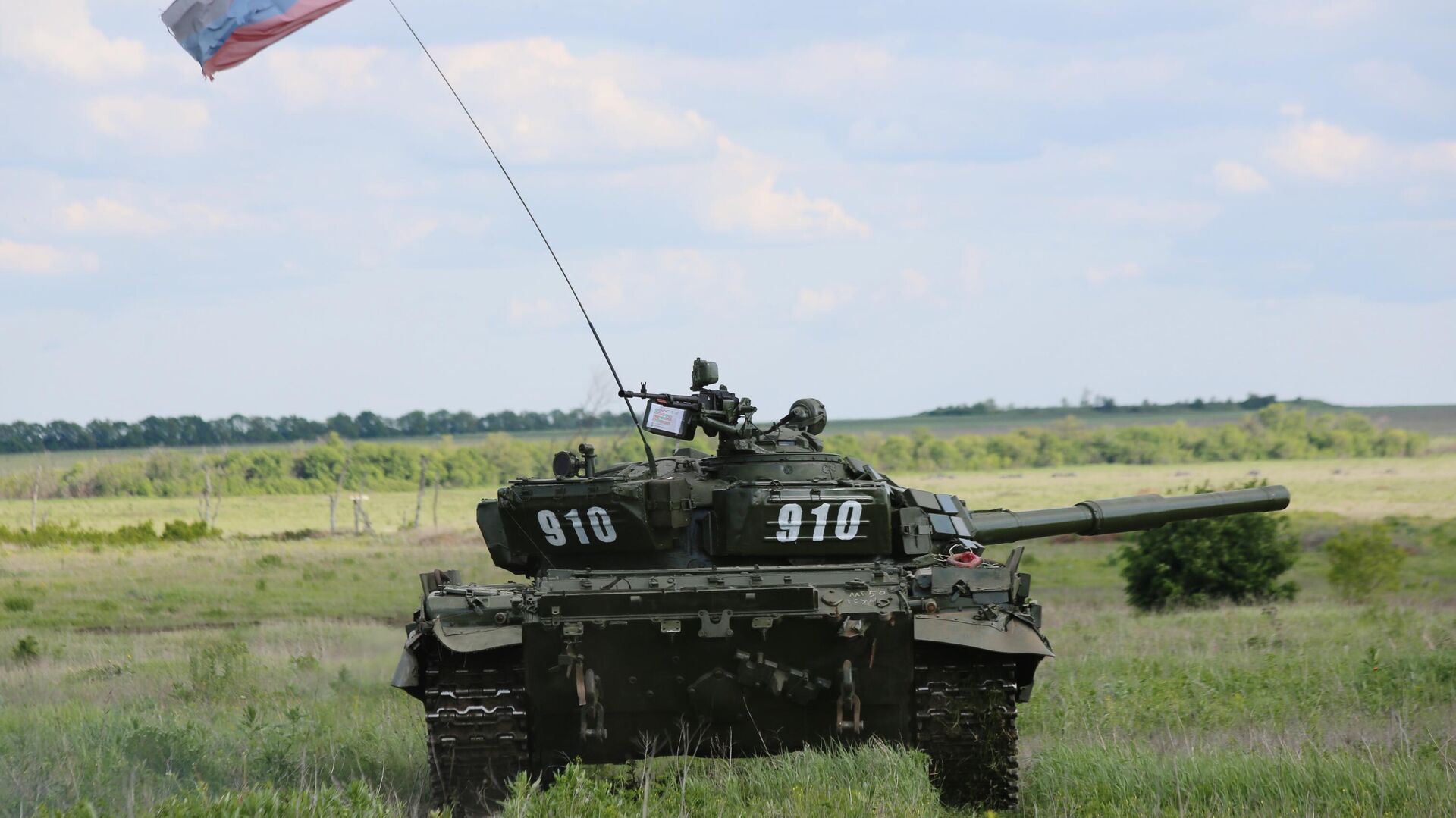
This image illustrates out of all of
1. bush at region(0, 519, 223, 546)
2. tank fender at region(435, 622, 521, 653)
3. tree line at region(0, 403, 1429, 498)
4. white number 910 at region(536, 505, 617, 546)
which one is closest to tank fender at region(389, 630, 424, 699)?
tank fender at region(435, 622, 521, 653)

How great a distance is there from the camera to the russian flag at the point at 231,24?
13656mm

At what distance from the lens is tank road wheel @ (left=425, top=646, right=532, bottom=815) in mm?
9719

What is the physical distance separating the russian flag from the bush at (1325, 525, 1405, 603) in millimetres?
19775

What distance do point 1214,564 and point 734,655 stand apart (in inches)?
735

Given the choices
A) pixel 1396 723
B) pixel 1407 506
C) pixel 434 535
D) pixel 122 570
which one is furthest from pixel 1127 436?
pixel 1396 723

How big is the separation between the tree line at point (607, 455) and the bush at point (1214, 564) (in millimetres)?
5255

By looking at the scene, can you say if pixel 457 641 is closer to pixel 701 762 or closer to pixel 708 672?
pixel 708 672

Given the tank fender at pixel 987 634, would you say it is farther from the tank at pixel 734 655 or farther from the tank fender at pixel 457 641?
the tank fender at pixel 457 641

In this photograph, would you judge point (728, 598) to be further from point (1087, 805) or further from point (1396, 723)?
point (1396, 723)

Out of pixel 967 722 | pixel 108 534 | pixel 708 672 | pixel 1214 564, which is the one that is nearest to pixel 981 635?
pixel 967 722

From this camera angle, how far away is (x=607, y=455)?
46312mm

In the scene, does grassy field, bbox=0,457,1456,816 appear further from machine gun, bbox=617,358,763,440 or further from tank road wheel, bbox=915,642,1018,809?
machine gun, bbox=617,358,763,440

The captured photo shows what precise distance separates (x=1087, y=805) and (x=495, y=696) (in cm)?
348

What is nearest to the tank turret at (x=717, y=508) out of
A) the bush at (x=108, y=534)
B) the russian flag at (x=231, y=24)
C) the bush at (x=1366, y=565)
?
the russian flag at (x=231, y=24)
